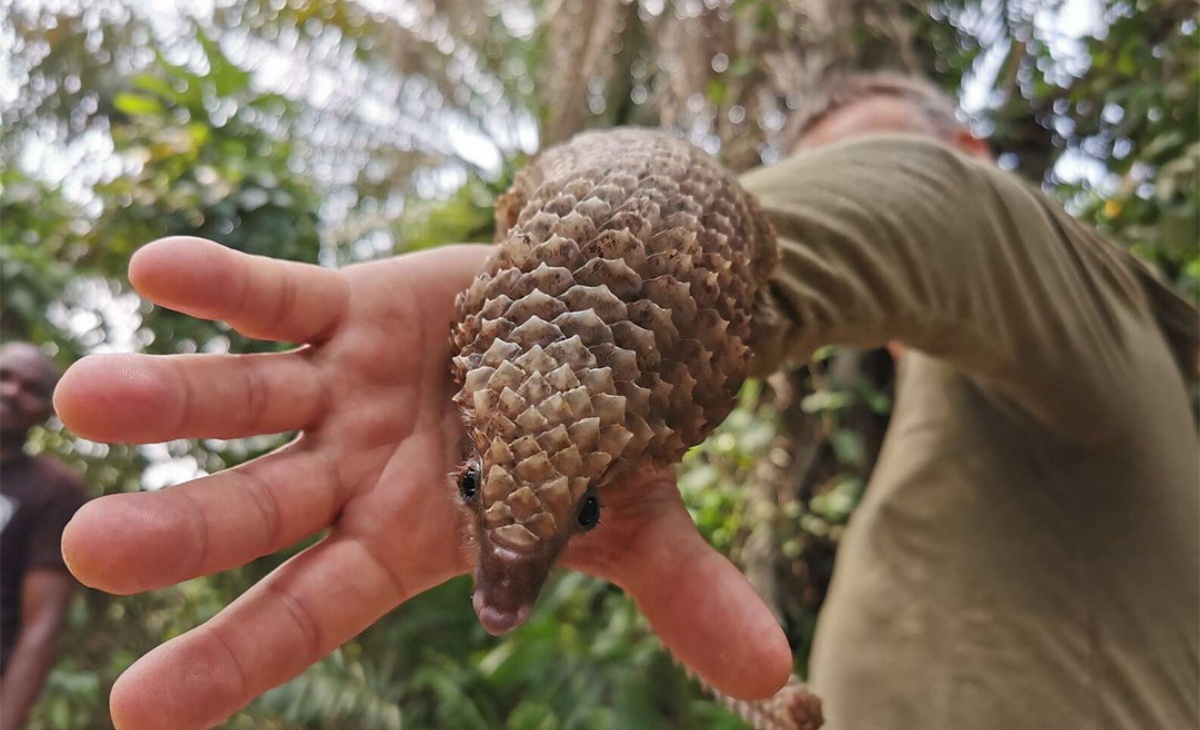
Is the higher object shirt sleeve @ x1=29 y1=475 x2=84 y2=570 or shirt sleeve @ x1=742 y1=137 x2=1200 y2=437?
shirt sleeve @ x1=742 y1=137 x2=1200 y2=437

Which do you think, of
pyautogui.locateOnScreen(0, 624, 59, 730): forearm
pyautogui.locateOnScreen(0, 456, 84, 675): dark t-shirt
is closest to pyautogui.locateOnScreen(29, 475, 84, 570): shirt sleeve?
pyautogui.locateOnScreen(0, 456, 84, 675): dark t-shirt

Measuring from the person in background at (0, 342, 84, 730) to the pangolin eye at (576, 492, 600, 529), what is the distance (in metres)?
1.30

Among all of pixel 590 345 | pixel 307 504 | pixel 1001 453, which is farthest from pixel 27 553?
pixel 1001 453

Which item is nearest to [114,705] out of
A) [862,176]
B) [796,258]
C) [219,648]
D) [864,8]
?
[219,648]

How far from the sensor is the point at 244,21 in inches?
113

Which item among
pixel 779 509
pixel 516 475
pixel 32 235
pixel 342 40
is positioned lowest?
pixel 779 509

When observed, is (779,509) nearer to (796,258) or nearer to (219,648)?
(796,258)

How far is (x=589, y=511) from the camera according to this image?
602 millimetres

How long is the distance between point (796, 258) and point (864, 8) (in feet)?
6.84

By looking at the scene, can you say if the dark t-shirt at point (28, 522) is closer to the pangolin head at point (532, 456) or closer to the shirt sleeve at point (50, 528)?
the shirt sleeve at point (50, 528)

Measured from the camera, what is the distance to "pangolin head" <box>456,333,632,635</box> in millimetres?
553

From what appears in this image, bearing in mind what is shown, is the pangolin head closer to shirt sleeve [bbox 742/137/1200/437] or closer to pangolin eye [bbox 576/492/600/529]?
pangolin eye [bbox 576/492/600/529]

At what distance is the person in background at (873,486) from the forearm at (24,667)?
123cm

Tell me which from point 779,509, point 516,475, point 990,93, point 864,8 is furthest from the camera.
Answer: point 990,93
